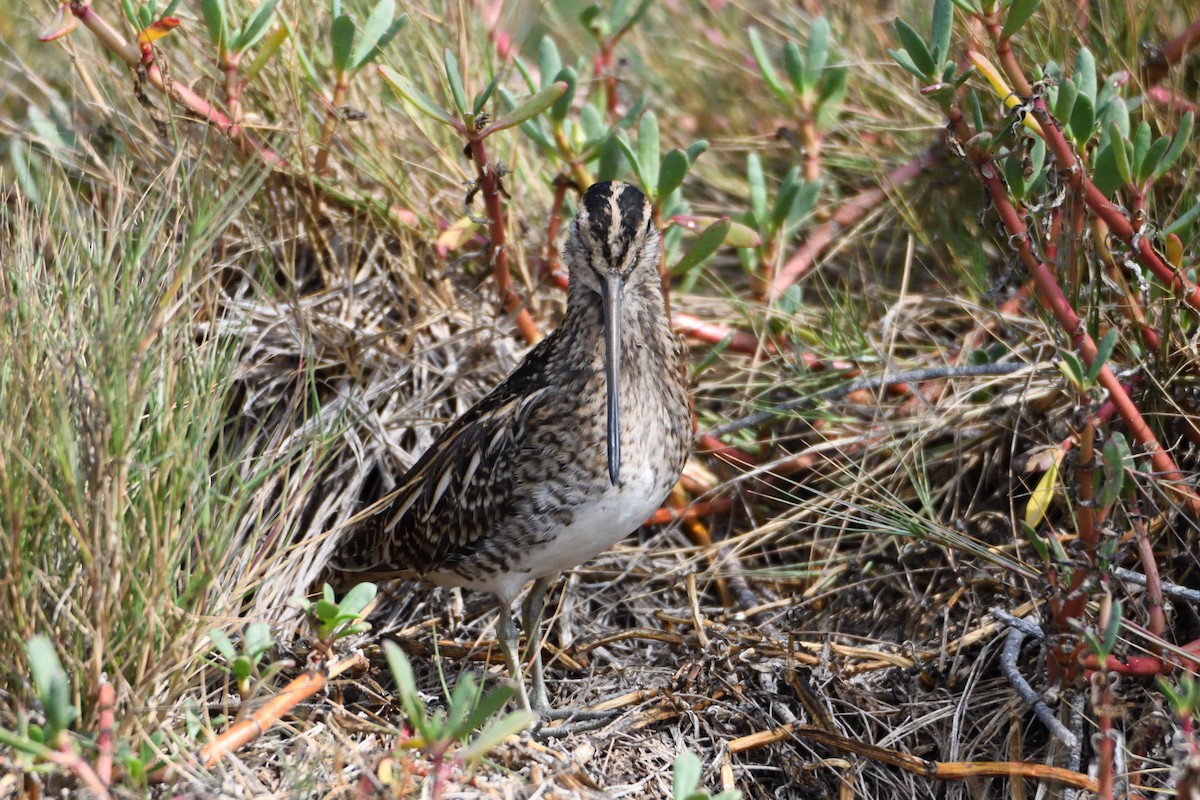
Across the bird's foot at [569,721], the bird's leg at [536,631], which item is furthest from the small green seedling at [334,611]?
the bird's leg at [536,631]

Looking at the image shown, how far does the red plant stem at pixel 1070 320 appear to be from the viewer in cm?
269

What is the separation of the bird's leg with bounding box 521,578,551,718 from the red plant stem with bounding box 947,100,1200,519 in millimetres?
1468

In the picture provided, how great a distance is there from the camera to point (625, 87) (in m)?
4.81

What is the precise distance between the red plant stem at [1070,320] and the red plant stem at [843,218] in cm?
96

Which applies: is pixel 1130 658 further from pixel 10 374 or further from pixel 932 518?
pixel 10 374

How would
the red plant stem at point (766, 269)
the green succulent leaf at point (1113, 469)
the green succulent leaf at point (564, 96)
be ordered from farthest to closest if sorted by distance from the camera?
the red plant stem at point (766, 269) < the green succulent leaf at point (564, 96) < the green succulent leaf at point (1113, 469)

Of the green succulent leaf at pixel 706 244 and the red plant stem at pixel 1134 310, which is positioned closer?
the red plant stem at pixel 1134 310

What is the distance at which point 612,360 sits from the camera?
2918 mm

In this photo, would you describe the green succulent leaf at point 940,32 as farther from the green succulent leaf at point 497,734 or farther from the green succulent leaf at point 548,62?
the green succulent leaf at point 497,734

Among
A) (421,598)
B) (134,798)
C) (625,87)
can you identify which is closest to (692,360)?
(421,598)

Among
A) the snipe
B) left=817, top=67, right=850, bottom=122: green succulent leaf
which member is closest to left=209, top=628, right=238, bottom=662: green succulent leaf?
the snipe

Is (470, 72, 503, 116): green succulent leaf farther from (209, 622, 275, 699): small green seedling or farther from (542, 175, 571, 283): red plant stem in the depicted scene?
(209, 622, 275, 699): small green seedling

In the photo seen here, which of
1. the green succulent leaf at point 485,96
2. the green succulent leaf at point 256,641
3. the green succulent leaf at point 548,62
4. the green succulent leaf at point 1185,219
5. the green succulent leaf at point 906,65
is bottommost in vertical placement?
the green succulent leaf at point 1185,219

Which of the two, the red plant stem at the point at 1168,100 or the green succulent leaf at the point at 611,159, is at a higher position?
the green succulent leaf at the point at 611,159
